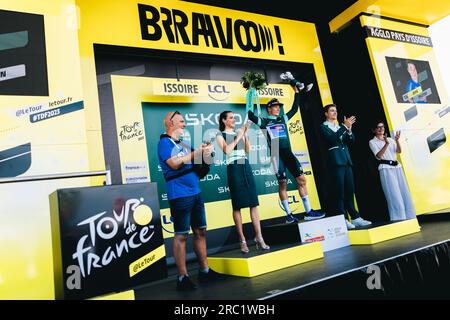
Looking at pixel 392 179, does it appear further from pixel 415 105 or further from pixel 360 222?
pixel 415 105

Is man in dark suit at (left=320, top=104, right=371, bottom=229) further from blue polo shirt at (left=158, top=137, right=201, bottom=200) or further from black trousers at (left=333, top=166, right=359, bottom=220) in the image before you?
blue polo shirt at (left=158, top=137, right=201, bottom=200)

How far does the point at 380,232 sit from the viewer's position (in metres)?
3.62

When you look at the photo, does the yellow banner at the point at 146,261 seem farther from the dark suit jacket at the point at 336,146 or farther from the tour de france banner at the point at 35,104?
the dark suit jacket at the point at 336,146

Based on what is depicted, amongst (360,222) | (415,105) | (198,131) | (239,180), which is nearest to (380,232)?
(360,222)

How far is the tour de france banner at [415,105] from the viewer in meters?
5.27

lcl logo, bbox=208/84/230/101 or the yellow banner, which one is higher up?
lcl logo, bbox=208/84/230/101

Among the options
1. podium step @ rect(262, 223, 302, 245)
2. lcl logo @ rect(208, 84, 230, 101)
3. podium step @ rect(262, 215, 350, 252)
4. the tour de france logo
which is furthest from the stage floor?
lcl logo @ rect(208, 84, 230, 101)

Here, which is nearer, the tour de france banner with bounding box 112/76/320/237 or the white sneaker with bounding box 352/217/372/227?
the tour de france banner with bounding box 112/76/320/237

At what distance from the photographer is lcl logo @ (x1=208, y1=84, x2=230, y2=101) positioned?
4.73 meters

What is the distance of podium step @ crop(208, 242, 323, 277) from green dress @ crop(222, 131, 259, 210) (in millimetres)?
497

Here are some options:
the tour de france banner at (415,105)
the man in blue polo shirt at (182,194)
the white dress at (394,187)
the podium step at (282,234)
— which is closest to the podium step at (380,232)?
the white dress at (394,187)

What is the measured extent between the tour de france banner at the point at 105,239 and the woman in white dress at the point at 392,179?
371 cm

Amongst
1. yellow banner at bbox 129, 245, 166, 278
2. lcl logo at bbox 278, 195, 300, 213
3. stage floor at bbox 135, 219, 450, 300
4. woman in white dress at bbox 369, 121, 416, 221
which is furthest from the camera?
lcl logo at bbox 278, 195, 300, 213

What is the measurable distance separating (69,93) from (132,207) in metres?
1.75
